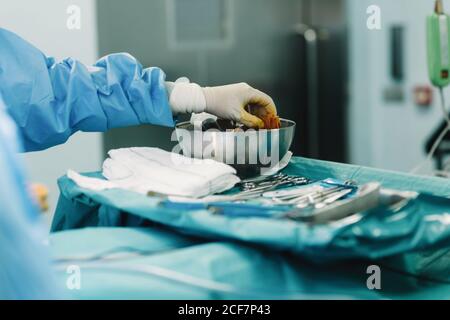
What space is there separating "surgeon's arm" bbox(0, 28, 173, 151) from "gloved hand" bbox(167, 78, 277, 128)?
0.03m

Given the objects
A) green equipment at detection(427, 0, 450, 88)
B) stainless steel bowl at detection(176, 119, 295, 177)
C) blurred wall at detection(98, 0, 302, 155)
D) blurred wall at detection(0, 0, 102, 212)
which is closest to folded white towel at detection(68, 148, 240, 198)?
stainless steel bowl at detection(176, 119, 295, 177)

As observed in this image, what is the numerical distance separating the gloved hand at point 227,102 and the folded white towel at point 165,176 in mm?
149

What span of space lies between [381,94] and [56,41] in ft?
4.64

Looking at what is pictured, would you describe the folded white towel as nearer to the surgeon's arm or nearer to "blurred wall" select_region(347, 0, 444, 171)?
the surgeon's arm

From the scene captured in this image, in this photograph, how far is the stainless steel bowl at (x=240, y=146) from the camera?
88cm

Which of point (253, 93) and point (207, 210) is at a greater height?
point (253, 93)

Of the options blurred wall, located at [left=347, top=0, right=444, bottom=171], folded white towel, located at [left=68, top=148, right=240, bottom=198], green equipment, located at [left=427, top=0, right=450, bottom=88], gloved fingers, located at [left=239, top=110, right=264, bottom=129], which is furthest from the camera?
blurred wall, located at [left=347, top=0, right=444, bottom=171]

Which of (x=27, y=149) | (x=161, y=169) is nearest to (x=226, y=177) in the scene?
(x=161, y=169)

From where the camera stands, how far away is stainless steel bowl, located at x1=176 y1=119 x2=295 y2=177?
0.88m

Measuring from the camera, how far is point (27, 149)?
3.71ft

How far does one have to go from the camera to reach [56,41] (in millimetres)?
1825

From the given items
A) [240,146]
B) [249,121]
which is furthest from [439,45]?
[240,146]

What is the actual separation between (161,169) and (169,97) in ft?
0.96

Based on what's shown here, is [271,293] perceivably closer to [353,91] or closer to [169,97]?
[169,97]
